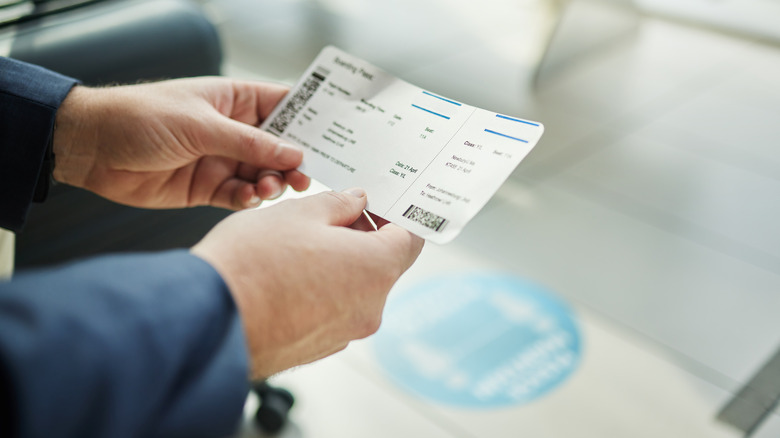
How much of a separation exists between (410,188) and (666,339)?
3.97ft

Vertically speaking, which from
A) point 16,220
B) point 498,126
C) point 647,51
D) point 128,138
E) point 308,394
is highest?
point 498,126

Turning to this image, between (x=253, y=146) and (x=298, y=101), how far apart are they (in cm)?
14

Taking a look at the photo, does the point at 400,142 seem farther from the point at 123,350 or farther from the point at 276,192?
the point at 123,350

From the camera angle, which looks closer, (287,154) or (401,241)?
(401,241)

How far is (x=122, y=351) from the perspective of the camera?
48cm

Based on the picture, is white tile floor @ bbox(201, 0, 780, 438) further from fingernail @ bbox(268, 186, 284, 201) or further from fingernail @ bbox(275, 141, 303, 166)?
fingernail @ bbox(275, 141, 303, 166)

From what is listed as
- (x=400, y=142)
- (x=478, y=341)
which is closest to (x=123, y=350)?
(x=400, y=142)

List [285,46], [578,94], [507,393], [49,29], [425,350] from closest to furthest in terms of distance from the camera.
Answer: [49,29]
[507,393]
[425,350]
[578,94]
[285,46]

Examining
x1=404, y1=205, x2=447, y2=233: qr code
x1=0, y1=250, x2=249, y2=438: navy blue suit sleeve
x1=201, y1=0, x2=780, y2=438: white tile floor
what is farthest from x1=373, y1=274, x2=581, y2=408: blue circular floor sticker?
x1=0, y1=250, x2=249, y2=438: navy blue suit sleeve

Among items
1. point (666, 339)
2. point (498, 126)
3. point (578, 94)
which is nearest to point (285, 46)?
point (578, 94)

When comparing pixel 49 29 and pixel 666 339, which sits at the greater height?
pixel 49 29

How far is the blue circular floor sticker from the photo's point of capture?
5.33 feet

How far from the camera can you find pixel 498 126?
0.87 metres

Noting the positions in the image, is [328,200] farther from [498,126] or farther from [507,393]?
[507,393]
